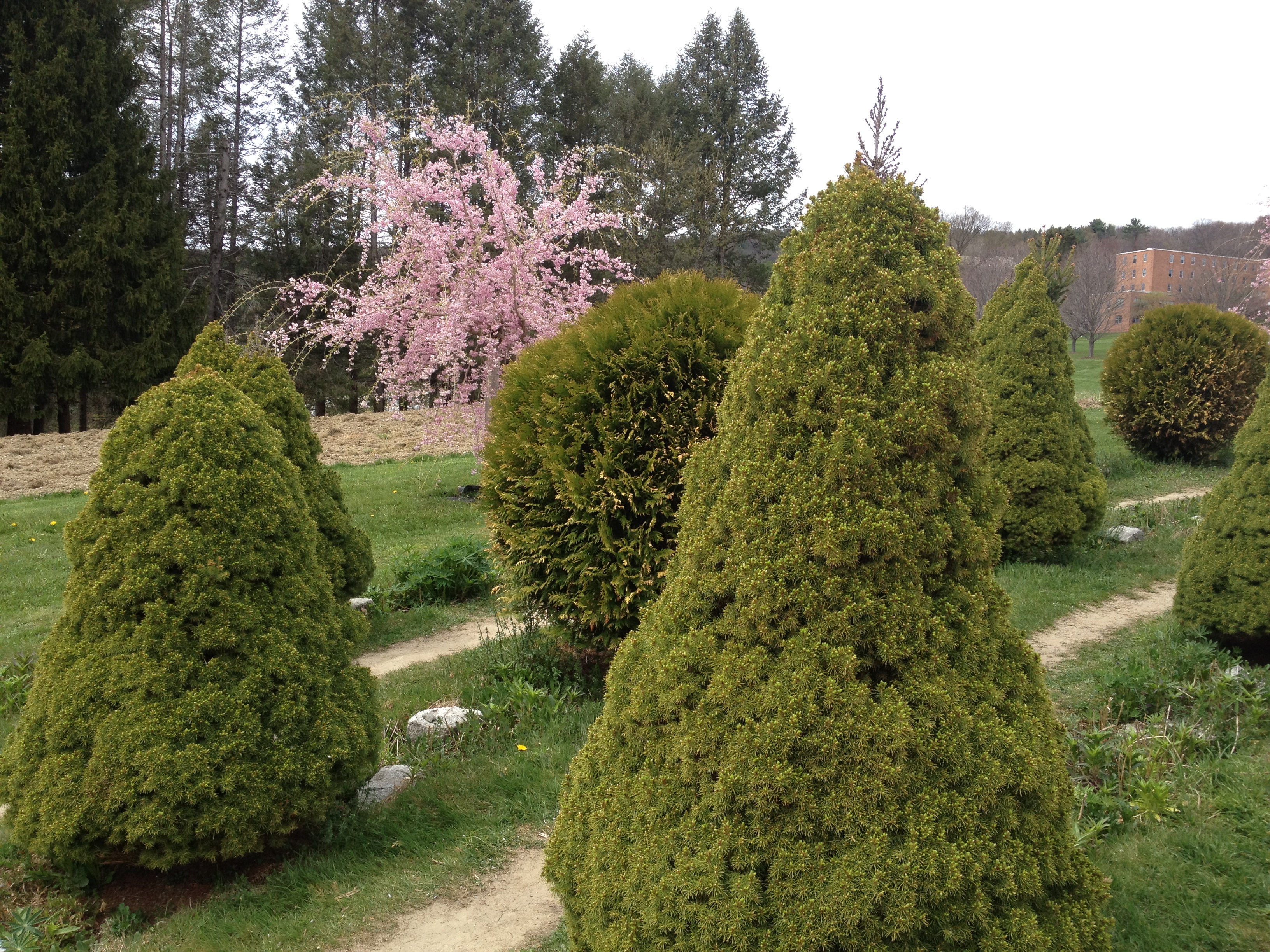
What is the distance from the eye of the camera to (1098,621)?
251 inches

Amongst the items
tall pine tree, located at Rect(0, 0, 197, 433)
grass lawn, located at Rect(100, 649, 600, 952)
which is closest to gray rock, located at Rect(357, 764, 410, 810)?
grass lawn, located at Rect(100, 649, 600, 952)

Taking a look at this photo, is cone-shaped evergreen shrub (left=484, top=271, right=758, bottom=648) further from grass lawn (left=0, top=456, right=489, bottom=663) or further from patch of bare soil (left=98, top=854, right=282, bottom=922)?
grass lawn (left=0, top=456, right=489, bottom=663)

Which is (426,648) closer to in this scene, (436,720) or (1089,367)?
(436,720)

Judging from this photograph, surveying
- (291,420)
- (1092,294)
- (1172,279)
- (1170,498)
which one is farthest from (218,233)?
(1172,279)

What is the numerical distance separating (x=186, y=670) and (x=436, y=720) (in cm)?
184

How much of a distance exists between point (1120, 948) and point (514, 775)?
2693 millimetres

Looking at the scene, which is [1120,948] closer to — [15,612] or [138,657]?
[138,657]

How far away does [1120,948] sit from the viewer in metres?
2.51

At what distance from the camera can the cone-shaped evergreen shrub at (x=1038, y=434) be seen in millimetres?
7801

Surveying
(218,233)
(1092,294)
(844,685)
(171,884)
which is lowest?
(171,884)

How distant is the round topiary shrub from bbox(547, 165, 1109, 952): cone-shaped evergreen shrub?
510 inches

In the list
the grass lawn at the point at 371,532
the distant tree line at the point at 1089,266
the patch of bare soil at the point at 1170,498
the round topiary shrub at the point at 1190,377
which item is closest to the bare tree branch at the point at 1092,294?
the distant tree line at the point at 1089,266

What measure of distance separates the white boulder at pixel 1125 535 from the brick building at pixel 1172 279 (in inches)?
937

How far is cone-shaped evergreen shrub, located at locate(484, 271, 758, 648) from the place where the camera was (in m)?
4.80
